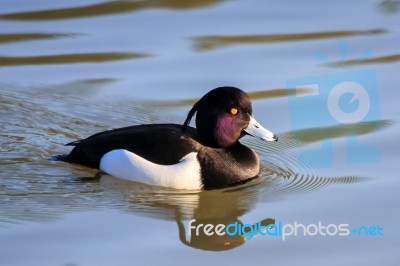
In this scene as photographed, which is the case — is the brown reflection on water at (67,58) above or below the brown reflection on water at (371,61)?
below

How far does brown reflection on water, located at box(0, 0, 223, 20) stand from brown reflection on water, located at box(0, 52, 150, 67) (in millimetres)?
1172

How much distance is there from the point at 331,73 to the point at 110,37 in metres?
2.49

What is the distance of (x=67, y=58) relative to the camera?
11.0m

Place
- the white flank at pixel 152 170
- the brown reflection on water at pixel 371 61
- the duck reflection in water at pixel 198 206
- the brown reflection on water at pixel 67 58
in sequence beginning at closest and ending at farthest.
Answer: the duck reflection in water at pixel 198 206, the white flank at pixel 152 170, the brown reflection on water at pixel 371 61, the brown reflection on water at pixel 67 58

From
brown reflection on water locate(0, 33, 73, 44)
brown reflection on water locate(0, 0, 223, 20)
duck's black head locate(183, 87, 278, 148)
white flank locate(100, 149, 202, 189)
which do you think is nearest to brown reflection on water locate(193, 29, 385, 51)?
brown reflection on water locate(0, 0, 223, 20)

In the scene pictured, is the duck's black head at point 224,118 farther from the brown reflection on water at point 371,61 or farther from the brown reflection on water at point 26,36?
the brown reflection on water at point 26,36

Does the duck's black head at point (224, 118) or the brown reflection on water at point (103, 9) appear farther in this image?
the brown reflection on water at point (103, 9)

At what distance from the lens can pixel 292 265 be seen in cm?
654

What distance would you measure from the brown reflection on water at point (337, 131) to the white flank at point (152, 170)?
117 cm

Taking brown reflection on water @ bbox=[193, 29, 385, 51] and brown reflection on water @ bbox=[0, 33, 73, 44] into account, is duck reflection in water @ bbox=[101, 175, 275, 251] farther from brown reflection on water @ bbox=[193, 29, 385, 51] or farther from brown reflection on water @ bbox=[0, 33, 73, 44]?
brown reflection on water @ bbox=[0, 33, 73, 44]

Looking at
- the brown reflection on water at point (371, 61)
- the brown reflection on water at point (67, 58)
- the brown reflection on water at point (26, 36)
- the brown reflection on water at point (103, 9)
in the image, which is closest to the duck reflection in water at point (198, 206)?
the brown reflection on water at point (371, 61)

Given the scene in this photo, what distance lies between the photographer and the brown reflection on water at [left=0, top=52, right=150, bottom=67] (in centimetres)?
1085

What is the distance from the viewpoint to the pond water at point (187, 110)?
22.7 feet

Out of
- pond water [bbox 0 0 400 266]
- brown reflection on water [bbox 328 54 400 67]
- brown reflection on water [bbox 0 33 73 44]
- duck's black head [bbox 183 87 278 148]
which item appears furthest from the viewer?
brown reflection on water [bbox 0 33 73 44]
